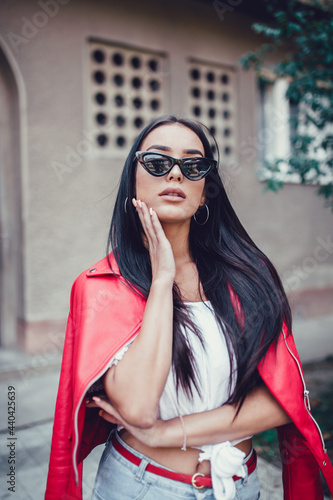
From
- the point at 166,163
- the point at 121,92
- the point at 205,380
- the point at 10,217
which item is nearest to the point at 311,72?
the point at 121,92

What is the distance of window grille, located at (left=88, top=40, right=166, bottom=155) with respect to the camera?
17.6ft

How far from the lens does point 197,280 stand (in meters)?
1.72

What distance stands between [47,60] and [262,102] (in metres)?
3.78

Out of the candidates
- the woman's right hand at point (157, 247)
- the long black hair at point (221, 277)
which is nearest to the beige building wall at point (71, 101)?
the long black hair at point (221, 277)

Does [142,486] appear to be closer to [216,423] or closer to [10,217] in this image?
[216,423]

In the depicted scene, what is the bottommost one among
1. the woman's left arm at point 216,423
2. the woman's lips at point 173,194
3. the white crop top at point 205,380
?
the woman's left arm at point 216,423

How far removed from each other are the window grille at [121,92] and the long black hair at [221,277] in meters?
3.89

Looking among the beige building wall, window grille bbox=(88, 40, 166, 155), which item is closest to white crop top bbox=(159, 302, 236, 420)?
the beige building wall

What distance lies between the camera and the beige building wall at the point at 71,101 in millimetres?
4824

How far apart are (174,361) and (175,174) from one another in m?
0.69

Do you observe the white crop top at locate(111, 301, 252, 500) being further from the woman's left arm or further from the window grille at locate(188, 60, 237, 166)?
the window grille at locate(188, 60, 237, 166)

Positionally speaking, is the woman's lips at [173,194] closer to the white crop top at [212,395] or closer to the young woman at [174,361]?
the young woman at [174,361]

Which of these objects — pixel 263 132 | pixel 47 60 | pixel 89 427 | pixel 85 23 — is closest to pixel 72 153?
pixel 47 60

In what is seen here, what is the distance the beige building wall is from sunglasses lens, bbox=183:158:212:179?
3300 millimetres
